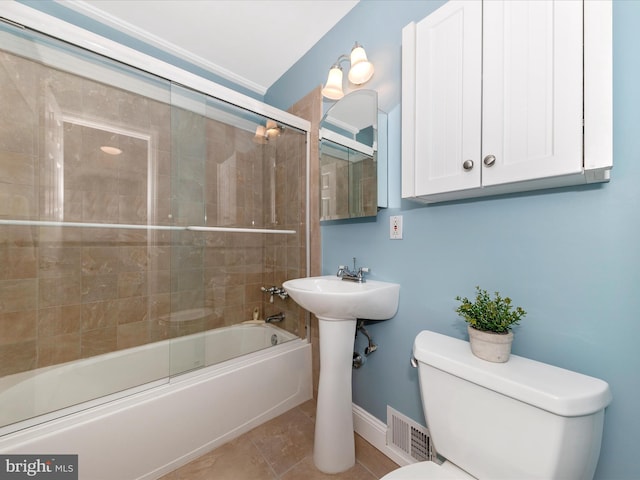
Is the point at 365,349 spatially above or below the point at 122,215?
below

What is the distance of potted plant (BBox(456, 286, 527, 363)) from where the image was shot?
30.5 inches

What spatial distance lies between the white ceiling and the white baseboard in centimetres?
234

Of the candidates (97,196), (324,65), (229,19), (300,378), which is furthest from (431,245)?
(97,196)

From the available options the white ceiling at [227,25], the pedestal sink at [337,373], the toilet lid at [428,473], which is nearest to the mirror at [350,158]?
the pedestal sink at [337,373]

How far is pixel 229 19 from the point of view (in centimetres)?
160

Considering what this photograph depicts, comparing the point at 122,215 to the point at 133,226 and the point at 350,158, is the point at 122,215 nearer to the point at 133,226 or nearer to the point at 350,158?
the point at 133,226

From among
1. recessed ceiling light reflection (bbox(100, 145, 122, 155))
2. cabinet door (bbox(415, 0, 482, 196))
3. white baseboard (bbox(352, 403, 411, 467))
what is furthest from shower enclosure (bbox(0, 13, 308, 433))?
cabinet door (bbox(415, 0, 482, 196))

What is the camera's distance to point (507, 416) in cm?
70

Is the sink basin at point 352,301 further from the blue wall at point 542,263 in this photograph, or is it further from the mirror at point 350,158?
the mirror at point 350,158

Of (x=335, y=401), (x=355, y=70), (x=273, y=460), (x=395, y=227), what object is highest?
(x=355, y=70)

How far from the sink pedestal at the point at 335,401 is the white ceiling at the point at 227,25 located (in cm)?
180

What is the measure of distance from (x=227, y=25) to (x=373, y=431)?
2574 millimetres

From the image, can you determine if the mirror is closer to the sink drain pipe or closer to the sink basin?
the sink basin

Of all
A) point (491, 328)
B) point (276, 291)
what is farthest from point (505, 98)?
point (276, 291)
